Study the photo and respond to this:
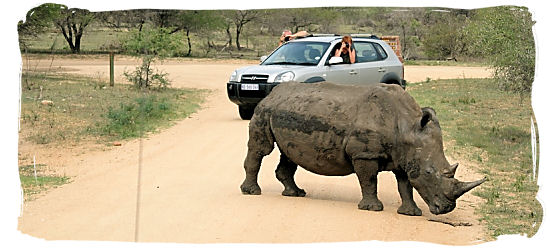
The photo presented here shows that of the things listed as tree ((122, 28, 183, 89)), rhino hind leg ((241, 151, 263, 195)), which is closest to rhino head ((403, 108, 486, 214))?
rhino hind leg ((241, 151, 263, 195))

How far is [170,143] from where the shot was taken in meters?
12.0

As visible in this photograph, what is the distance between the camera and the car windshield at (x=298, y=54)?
13422 mm

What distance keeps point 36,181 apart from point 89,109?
19.9ft

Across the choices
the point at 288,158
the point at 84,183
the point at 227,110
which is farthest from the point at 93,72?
the point at 288,158

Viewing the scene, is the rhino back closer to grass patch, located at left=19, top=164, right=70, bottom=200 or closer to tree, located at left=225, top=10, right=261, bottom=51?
tree, located at left=225, top=10, right=261, bottom=51

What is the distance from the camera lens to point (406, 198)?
7.95m

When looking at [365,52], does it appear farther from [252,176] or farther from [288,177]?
[252,176]

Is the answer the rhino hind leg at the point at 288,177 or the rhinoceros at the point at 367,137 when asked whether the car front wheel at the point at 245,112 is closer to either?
the rhino hind leg at the point at 288,177

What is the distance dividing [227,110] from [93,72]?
10.9 feet

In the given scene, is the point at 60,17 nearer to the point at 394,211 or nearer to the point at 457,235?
the point at 394,211

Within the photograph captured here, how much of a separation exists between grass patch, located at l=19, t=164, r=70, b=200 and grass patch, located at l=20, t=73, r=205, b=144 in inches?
50.4

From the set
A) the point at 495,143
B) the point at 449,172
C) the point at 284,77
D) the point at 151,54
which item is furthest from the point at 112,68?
the point at 449,172

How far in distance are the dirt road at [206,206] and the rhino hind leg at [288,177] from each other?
16 cm

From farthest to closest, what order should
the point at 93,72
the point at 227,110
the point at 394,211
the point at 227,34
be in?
the point at 93,72
the point at 227,110
the point at 227,34
the point at 394,211
